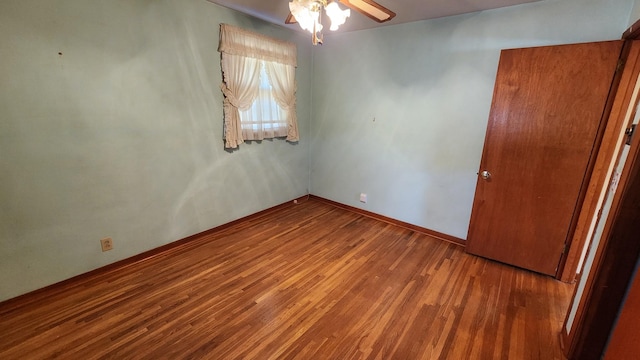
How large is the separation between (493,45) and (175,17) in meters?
2.98

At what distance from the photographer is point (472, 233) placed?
107 inches

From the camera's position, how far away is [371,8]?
5.51 feet

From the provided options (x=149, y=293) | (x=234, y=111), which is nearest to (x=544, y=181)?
(x=234, y=111)

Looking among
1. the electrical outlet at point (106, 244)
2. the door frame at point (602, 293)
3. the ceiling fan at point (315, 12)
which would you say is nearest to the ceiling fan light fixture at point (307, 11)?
the ceiling fan at point (315, 12)

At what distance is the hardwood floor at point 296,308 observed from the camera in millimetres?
1628

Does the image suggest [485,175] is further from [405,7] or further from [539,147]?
[405,7]

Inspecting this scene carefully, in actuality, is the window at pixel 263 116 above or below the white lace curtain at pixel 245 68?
below

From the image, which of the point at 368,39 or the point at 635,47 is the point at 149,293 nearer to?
the point at 368,39

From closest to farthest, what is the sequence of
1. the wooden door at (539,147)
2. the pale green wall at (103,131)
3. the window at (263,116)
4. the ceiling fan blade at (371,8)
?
the ceiling fan blade at (371,8)
the pale green wall at (103,131)
the wooden door at (539,147)
the window at (263,116)

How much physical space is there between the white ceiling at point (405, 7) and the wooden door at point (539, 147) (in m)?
0.52

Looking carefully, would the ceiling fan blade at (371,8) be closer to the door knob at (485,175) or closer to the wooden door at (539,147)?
the wooden door at (539,147)

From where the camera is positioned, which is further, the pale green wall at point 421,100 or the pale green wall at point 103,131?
the pale green wall at point 421,100

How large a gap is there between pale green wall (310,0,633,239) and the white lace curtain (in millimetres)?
663

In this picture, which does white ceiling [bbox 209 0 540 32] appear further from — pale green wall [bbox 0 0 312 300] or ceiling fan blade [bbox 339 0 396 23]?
ceiling fan blade [bbox 339 0 396 23]
